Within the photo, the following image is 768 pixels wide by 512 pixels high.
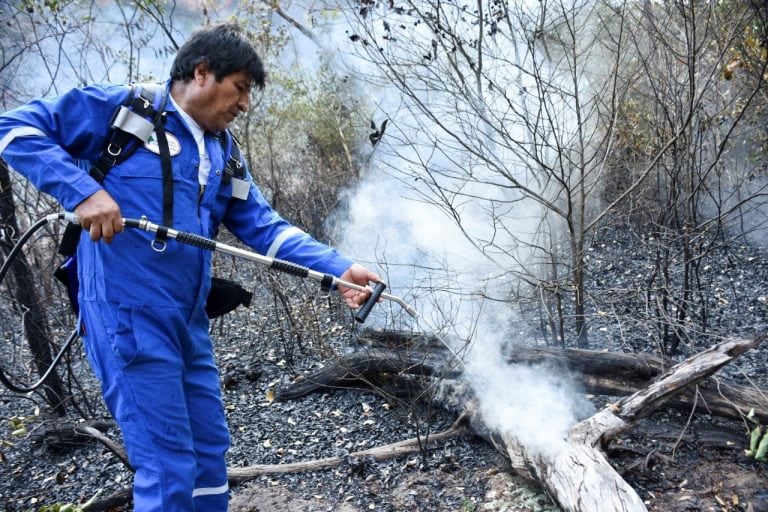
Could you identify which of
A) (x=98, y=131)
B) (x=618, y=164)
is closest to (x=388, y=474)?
(x=98, y=131)

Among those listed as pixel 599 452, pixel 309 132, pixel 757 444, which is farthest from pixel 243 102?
pixel 309 132

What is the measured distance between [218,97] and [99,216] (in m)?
0.75

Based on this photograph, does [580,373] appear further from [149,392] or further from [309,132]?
[309,132]

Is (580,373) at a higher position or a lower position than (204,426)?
higher

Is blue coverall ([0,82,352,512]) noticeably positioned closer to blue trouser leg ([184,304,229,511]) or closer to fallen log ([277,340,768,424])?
blue trouser leg ([184,304,229,511])

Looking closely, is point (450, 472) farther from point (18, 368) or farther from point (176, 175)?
point (18, 368)

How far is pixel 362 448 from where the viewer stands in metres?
4.32

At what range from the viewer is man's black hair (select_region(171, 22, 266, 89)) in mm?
2666

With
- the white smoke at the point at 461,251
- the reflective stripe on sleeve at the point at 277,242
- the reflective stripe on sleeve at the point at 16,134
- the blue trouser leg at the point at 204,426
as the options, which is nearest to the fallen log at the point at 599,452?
the white smoke at the point at 461,251

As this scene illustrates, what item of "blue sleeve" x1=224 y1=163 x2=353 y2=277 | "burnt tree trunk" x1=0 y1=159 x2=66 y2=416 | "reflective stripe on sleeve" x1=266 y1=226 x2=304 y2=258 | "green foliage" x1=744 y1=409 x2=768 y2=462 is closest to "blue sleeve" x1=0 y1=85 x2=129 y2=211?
"blue sleeve" x1=224 y1=163 x2=353 y2=277

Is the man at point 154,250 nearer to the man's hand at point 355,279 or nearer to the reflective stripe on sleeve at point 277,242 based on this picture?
the reflective stripe on sleeve at point 277,242

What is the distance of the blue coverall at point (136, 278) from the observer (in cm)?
240

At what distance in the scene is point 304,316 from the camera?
225 inches

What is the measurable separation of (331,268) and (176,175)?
81cm
